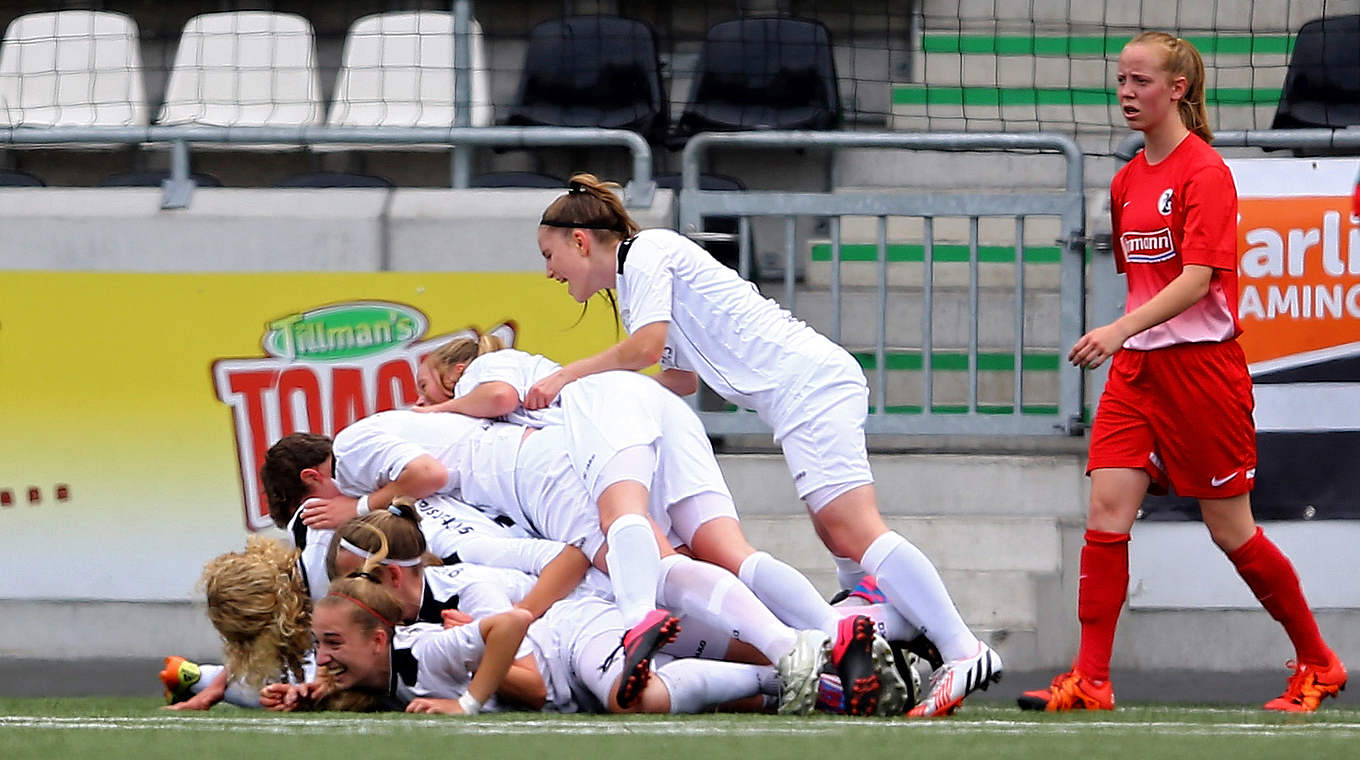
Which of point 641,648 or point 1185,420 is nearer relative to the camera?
point 641,648

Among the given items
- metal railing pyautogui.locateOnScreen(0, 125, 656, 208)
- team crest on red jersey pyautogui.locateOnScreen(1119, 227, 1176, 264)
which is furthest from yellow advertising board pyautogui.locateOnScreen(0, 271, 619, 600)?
team crest on red jersey pyautogui.locateOnScreen(1119, 227, 1176, 264)

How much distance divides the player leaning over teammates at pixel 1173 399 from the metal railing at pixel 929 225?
1.64 meters

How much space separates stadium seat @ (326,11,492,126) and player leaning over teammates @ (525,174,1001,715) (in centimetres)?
293

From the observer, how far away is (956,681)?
4801 millimetres

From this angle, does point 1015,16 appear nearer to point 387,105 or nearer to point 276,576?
point 387,105

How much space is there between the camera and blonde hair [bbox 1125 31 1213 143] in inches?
199

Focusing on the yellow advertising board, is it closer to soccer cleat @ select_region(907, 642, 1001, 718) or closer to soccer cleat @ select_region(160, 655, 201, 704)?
soccer cleat @ select_region(160, 655, 201, 704)

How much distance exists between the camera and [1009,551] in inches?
266

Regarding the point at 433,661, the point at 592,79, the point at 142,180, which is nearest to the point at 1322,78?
the point at 592,79

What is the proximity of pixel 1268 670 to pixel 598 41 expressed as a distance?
169 inches

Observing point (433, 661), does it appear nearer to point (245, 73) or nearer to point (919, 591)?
point (919, 591)

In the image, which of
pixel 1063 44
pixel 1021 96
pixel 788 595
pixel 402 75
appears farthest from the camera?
pixel 1063 44

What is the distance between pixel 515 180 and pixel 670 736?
4152mm

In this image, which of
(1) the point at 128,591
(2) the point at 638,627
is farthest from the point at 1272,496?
(1) the point at 128,591
